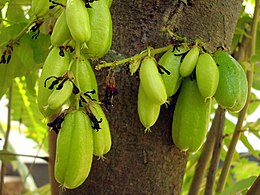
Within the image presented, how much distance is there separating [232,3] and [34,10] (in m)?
0.24

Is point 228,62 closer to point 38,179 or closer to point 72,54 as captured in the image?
point 72,54

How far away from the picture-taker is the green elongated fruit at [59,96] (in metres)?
0.40

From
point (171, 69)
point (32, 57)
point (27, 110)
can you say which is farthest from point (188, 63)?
point (27, 110)

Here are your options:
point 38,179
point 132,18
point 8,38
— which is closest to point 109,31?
point 132,18

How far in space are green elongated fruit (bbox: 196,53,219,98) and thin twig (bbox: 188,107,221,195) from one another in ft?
0.95

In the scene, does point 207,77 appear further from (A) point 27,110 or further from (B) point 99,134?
(A) point 27,110

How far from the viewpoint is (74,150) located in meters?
0.40

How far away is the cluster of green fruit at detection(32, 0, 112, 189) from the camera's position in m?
0.40

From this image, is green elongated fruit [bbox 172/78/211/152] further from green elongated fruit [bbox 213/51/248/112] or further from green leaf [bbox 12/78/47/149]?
green leaf [bbox 12/78/47/149]

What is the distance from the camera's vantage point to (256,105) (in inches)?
38.6

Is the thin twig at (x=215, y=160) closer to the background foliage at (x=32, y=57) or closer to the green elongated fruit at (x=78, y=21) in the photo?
the background foliage at (x=32, y=57)

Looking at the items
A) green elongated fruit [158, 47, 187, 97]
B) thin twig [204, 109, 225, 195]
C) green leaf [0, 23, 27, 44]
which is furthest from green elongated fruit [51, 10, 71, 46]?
thin twig [204, 109, 225, 195]

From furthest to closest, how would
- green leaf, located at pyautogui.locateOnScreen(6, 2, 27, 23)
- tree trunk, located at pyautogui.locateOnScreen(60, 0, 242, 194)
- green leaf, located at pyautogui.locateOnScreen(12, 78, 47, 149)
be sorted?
green leaf, located at pyautogui.locateOnScreen(12, 78, 47, 149) < green leaf, located at pyautogui.locateOnScreen(6, 2, 27, 23) < tree trunk, located at pyautogui.locateOnScreen(60, 0, 242, 194)

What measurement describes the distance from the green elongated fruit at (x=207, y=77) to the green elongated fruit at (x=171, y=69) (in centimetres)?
2
